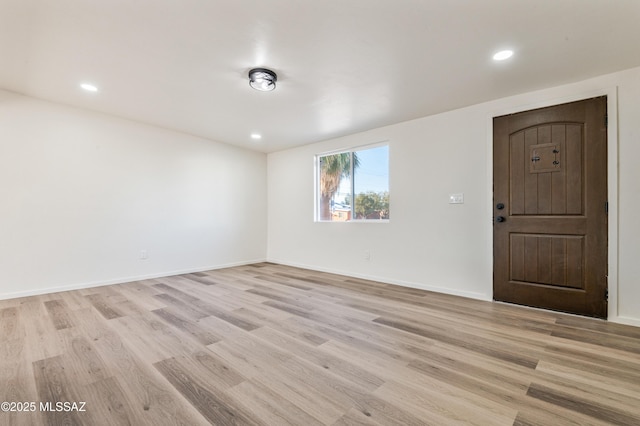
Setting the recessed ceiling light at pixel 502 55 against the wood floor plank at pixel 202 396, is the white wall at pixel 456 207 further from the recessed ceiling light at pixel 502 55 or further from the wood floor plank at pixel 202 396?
the wood floor plank at pixel 202 396

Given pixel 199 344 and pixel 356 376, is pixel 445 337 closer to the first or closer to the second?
pixel 356 376

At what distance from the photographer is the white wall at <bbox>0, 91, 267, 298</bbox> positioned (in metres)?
3.27

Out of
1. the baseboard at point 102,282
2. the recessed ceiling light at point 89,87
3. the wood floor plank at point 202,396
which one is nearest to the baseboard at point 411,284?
the baseboard at point 102,282

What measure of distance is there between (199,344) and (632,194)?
12.7 ft

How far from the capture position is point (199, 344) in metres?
2.12

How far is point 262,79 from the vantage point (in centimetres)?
265

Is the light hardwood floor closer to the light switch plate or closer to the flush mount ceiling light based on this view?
the light switch plate

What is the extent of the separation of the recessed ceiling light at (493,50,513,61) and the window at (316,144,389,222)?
6.34ft

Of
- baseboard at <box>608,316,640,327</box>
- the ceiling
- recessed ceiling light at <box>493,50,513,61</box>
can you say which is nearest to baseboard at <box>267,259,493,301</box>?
baseboard at <box>608,316,640,327</box>

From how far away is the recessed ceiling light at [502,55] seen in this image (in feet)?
7.45

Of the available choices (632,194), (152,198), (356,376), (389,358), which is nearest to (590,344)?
(632,194)

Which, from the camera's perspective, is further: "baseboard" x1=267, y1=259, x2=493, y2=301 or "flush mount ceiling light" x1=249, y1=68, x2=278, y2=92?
"baseboard" x1=267, y1=259, x2=493, y2=301

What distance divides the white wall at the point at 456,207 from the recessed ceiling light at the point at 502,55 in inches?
37.6

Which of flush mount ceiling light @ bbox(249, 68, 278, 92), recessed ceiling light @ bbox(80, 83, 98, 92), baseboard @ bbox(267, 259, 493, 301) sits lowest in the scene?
baseboard @ bbox(267, 259, 493, 301)
